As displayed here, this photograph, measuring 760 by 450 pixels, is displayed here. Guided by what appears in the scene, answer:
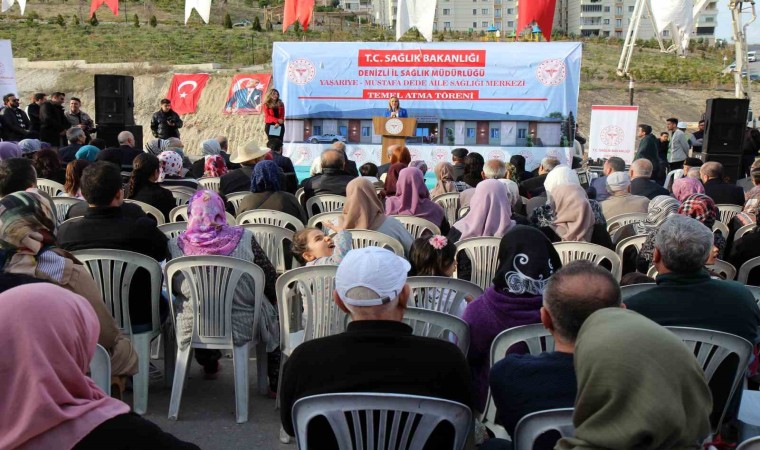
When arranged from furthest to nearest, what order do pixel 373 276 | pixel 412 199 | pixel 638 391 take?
pixel 412 199
pixel 373 276
pixel 638 391

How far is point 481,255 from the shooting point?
190 inches

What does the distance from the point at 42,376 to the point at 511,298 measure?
1.89 m

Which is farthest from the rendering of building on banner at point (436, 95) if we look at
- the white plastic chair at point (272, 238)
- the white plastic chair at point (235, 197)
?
the white plastic chair at point (272, 238)

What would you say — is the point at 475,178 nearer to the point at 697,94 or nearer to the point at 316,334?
the point at 316,334

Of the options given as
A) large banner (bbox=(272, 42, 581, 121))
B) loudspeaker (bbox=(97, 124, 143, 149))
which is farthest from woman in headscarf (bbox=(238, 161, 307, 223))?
large banner (bbox=(272, 42, 581, 121))

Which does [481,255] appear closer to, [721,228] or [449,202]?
[721,228]

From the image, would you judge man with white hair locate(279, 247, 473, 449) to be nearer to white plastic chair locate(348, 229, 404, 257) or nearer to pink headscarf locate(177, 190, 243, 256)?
pink headscarf locate(177, 190, 243, 256)

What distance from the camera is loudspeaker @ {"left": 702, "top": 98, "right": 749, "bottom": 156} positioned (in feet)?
41.9

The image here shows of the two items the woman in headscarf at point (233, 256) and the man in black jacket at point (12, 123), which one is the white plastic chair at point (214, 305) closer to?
the woman in headscarf at point (233, 256)

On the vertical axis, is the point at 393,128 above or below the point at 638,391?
above

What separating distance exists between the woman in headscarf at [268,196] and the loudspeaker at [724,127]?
9.52m

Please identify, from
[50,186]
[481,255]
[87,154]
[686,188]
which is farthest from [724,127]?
[50,186]

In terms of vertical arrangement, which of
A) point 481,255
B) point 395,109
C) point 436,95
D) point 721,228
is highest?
point 436,95

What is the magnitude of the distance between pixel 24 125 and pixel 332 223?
423 inches
